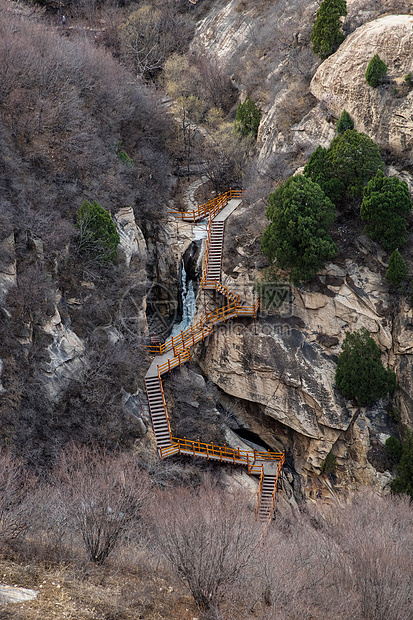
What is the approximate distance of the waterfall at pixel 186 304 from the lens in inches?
1485

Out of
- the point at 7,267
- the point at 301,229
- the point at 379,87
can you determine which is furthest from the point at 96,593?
the point at 379,87

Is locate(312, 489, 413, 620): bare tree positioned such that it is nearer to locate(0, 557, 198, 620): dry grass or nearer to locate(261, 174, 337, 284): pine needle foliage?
locate(0, 557, 198, 620): dry grass

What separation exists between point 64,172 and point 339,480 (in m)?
22.9

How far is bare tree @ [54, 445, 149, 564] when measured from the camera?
62.7ft

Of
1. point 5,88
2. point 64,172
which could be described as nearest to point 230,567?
point 64,172

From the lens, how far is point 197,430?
109 ft

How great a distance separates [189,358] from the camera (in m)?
34.8

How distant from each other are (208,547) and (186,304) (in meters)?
22.1

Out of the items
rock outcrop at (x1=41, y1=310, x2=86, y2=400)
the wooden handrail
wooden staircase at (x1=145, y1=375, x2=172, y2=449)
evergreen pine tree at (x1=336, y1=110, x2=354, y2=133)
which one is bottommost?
the wooden handrail

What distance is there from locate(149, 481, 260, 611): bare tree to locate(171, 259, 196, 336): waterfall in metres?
17.8

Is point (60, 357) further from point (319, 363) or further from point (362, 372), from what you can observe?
point (362, 372)

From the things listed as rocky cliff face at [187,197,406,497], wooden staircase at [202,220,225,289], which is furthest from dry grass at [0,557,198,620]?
wooden staircase at [202,220,225,289]

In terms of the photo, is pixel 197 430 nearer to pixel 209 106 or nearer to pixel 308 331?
pixel 308 331

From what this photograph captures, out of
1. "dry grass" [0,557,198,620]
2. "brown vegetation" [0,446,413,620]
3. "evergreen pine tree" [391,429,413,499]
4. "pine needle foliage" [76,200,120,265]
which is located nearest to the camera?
"dry grass" [0,557,198,620]
